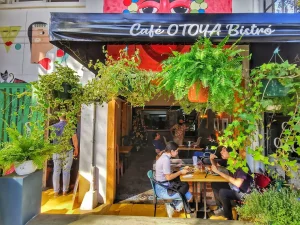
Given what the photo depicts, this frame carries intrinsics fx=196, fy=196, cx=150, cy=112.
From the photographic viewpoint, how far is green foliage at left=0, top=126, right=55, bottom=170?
5.62ft

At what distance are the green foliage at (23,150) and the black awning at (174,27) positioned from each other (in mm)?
1142

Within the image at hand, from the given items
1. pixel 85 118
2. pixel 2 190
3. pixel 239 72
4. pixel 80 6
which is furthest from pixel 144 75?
pixel 80 6

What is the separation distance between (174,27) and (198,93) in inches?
36.6

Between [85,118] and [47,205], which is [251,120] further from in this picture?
[47,205]

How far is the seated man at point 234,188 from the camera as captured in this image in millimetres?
2758

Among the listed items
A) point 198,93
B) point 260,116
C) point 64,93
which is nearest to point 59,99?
point 64,93

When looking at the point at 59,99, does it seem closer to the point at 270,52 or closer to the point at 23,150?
the point at 23,150

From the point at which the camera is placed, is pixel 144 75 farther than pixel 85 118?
No

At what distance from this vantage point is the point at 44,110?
2004 millimetres

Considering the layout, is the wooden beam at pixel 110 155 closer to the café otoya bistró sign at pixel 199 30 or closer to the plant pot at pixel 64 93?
the plant pot at pixel 64 93

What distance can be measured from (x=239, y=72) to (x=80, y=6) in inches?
151

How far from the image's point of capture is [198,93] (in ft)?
5.57

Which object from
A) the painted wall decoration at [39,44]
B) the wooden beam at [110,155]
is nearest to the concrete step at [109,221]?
the wooden beam at [110,155]

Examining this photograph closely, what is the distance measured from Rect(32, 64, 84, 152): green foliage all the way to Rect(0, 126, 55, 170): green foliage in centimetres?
13
